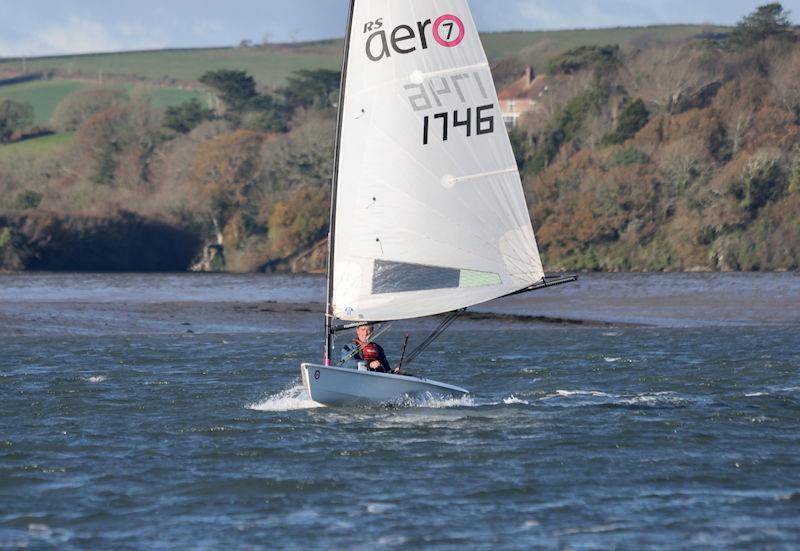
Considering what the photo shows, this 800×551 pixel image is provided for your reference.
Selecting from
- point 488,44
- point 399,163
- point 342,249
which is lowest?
point 342,249

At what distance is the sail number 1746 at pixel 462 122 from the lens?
2582 cm

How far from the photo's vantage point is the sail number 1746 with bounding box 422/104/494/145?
25.8m

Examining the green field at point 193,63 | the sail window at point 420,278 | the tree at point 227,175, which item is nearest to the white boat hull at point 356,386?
the sail window at point 420,278

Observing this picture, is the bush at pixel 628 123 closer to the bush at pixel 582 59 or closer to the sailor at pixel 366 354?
the bush at pixel 582 59

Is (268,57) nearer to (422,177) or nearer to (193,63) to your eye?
(193,63)

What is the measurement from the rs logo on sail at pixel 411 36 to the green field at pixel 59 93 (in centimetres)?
12231

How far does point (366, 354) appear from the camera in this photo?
25344 mm

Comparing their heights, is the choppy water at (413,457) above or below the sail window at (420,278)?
below

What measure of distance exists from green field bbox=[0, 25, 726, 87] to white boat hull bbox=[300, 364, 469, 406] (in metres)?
139

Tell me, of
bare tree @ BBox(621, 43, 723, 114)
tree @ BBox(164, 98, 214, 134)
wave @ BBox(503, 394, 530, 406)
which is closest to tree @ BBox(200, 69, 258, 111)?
tree @ BBox(164, 98, 214, 134)

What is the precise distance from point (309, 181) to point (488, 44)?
262 feet

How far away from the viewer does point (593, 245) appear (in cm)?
8862

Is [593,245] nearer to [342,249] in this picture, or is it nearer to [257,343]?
[257,343]

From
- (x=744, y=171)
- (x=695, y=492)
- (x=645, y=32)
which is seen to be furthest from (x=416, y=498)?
(x=645, y=32)
